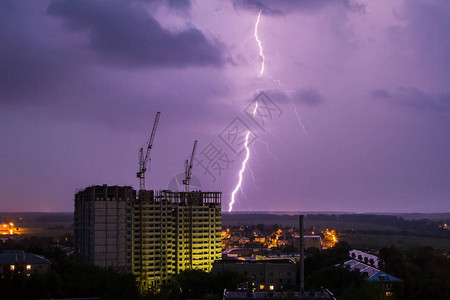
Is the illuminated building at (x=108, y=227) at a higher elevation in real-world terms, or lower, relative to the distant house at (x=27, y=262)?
higher

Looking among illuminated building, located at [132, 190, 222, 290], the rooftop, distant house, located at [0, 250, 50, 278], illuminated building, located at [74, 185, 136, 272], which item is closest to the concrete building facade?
illuminated building, located at [132, 190, 222, 290]

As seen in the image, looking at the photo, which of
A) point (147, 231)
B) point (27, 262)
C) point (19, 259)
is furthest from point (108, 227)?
point (19, 259)

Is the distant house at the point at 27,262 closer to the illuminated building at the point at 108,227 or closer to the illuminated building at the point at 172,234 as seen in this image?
the illuminated building at the point at 108,227

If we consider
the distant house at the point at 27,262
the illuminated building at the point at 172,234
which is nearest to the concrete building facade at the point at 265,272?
the illuminated building at the point at 172,234

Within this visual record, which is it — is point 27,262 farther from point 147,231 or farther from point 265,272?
point 265,272

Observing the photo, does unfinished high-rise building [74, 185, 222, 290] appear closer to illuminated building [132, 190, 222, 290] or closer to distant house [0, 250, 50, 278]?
illuminated building [132, 190, 222, 290]
